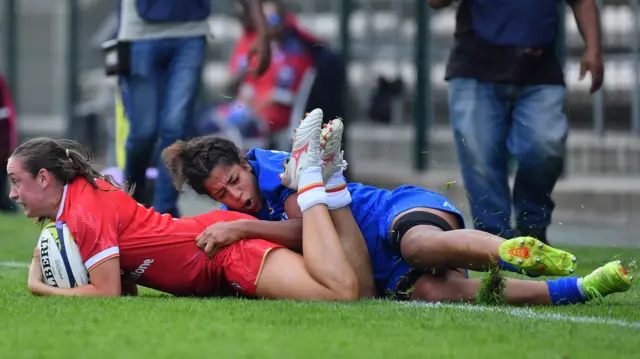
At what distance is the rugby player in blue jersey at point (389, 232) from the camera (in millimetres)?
5578

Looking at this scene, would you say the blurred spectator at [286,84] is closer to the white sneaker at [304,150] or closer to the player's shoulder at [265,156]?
the player's shoulder at [265,156]

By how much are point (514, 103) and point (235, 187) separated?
2.19m

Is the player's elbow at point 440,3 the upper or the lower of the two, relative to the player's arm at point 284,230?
upper

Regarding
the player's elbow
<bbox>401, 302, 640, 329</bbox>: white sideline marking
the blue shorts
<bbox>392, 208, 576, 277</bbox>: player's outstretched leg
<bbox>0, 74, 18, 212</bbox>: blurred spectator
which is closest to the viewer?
<bbox>401, 302, 640, 329</bbox>: white sideline marking

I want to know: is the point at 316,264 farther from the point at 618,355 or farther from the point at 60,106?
the point at 60,106

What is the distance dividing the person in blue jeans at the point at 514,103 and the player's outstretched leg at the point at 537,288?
160cm

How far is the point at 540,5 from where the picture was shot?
7602 millimetres

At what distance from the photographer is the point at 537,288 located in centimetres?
579

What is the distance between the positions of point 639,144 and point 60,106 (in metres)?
10.7

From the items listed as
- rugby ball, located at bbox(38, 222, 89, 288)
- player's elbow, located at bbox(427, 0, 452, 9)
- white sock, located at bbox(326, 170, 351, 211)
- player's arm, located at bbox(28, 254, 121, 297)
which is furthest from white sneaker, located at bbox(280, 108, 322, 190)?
player's elbow, located at bbox(427, 0, 452, 9)

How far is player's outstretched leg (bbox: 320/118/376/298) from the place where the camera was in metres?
5.88

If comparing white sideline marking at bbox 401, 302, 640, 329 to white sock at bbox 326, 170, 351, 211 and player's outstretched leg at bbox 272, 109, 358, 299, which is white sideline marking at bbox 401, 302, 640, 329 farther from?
white sock at bbox 326, 170, 351, 211

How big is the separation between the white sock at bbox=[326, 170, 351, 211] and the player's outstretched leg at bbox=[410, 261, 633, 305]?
0.47 metres


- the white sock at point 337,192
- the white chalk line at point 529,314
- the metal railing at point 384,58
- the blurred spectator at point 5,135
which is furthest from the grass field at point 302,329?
the blurred spectator at point 5,135
